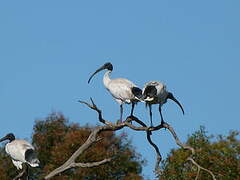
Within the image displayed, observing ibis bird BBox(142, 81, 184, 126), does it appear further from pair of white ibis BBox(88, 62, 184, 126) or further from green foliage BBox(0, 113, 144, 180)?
green foliage BBox(0, 113, 144, 180)

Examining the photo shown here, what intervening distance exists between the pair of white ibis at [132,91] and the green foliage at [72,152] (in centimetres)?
3387

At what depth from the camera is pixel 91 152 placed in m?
67.8

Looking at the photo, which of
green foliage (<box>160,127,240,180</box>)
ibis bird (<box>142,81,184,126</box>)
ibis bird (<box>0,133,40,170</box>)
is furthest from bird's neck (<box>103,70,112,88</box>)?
green foliage (<box>160,127,240,180</box>)

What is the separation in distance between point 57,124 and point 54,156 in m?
8.15

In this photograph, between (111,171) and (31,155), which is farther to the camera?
(111,171)

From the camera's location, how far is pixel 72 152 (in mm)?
68438

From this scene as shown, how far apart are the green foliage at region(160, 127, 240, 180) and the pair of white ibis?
18341mm

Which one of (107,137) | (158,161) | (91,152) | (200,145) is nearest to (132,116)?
(158,161)

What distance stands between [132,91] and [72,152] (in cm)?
4102

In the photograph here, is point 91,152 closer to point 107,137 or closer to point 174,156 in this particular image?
point 107,137

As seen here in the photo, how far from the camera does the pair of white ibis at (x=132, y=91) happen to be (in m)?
26.0

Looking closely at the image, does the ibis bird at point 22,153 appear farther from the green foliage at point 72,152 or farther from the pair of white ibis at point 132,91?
the green foliage at point 72,152

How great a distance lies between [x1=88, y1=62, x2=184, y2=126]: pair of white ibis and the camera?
85.2 ft

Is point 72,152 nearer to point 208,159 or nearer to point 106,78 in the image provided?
point 208,159
